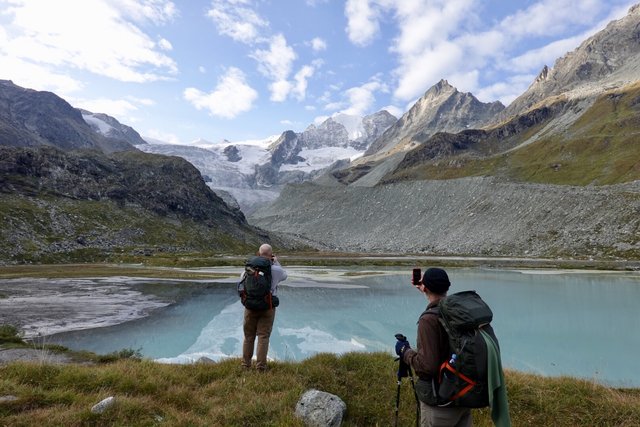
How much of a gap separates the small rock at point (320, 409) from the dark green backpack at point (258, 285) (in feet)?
9.16

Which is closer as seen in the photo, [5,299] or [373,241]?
[5,299]

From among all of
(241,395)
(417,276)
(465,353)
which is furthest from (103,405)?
(465,353)

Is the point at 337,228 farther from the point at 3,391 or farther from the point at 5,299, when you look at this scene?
the point at 3,391

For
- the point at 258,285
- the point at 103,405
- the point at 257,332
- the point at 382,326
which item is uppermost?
the point at 258,285

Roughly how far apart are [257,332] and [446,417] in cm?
664

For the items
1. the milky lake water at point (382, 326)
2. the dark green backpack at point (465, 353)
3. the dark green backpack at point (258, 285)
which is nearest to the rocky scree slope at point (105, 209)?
the milky lake water at point (382, 326)

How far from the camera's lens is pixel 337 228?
17362 centimetres

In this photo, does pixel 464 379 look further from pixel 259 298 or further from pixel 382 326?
pixel 382 326

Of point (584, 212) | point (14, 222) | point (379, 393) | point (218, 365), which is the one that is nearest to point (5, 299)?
point (218, 365)

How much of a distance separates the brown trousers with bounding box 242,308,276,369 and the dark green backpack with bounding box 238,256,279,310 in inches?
15.6

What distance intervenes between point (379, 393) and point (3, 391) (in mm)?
8149

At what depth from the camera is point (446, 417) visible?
6.22 metres

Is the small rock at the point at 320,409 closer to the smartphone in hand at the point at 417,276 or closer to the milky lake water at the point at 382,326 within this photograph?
the smartphone in hand at the point at 417,276

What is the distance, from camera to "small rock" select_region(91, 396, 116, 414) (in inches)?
317
